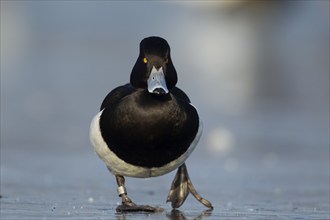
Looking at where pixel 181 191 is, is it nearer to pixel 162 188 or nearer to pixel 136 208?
pixel 136 208

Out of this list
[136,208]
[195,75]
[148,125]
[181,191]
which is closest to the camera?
[148,125]

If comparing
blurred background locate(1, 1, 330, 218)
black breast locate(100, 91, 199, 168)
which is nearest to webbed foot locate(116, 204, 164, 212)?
black breast locate(100, 91, 199, 168)

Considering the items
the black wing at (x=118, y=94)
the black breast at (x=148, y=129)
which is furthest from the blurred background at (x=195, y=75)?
the black breast at (x=148, y=129)

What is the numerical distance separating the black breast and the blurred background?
70.0 inches

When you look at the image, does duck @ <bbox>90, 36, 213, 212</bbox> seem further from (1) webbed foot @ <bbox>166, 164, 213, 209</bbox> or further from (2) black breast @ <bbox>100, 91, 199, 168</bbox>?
(1) webbed foot @ <bbox>166, 164, 213, 209</bbox>

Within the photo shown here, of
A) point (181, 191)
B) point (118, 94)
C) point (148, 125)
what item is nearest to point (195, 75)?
point (181, 191)

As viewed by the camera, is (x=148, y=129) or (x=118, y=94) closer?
(x=148, y=129)

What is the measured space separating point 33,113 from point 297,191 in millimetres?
7356

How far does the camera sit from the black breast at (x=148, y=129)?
6500 millimetres

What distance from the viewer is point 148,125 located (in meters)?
6.48

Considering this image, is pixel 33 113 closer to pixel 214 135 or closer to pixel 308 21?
pixel 214 135

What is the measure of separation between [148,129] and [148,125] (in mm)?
27

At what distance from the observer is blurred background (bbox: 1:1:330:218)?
11266mm

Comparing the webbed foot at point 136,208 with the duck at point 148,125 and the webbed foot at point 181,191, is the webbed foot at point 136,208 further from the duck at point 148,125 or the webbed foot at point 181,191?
the webbed foot at point 181,191
